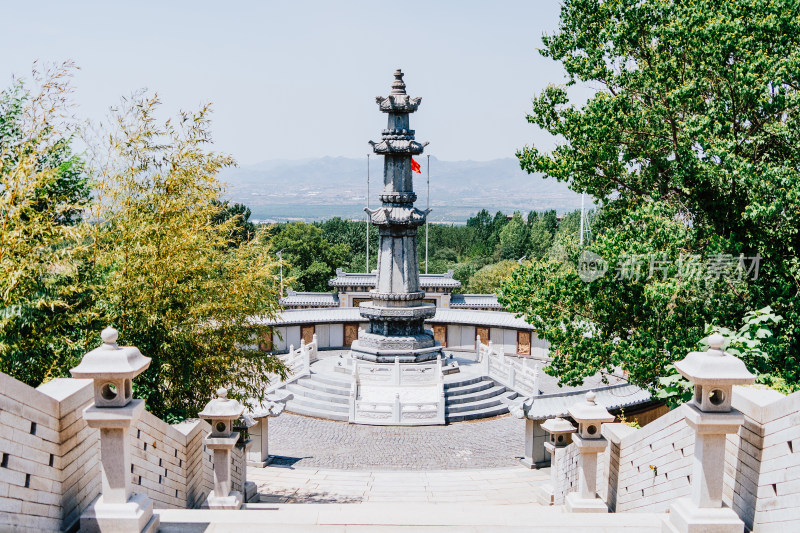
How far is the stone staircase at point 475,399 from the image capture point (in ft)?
63.1

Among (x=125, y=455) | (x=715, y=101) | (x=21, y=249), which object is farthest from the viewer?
(x=715, y=101)

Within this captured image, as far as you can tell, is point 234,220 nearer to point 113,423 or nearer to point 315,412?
point 113,423

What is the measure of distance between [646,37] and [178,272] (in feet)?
31.9

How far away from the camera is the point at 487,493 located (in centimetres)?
1151

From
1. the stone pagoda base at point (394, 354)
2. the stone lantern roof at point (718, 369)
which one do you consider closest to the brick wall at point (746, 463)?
the stone lantern roof at point (718, 369)

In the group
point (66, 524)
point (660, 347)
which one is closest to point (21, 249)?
point (66, 524)

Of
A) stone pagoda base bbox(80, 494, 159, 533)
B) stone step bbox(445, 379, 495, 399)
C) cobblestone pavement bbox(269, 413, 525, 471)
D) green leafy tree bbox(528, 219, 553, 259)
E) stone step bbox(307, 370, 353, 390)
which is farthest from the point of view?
green leafy tree bbox(528, 219, 553, 259)

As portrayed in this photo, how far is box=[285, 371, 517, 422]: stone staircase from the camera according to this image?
1925 cm

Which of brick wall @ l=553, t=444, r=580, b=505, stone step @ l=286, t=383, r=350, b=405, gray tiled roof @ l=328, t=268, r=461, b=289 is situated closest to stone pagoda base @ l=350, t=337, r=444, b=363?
stone step @ l=286, t=383, r=350, b=405

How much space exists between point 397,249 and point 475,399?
6.18 m

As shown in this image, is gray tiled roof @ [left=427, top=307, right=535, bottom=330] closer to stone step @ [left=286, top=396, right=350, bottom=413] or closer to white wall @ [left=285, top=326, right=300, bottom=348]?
white wall @ [left=285, top=326, right=300, bottom=348]

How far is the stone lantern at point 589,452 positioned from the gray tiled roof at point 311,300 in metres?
28.2

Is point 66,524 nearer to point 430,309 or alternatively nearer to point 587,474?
point 587,474

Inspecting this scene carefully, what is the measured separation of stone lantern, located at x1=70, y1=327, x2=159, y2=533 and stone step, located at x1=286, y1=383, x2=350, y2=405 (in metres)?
14.7
